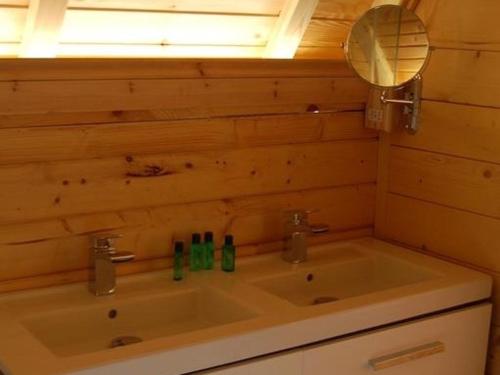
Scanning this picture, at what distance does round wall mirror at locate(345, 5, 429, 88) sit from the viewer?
7.07 ft

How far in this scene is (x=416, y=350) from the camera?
2000 mm

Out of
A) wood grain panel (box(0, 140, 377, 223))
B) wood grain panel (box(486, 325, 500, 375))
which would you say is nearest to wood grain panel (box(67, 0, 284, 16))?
wood grain panel (box(0, 140, 377, 223))

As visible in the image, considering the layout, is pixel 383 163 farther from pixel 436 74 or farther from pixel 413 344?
pixel 413 344

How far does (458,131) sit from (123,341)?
1110mm

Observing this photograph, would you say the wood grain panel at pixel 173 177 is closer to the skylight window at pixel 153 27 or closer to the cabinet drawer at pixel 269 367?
the skylight window at pixel 153 27

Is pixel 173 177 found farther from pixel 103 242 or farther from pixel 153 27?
pixel 153 27

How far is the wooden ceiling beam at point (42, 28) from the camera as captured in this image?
1.77m

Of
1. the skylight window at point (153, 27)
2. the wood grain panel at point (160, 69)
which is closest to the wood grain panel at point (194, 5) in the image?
the skylight window at point (153, 27)

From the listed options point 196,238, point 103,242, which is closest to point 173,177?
point 196,238

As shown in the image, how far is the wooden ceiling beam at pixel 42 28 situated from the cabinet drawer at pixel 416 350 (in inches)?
36.8

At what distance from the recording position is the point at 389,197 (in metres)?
2.51

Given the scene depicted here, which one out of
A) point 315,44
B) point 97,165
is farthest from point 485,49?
point 97,165

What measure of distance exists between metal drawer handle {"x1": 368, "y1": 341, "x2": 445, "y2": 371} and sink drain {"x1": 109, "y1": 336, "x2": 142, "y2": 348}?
0.57 metres

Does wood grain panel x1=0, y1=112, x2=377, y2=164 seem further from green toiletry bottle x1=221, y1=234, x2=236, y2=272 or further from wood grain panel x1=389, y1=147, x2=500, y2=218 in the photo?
green toiletry bottle x1=221, y1=234, x2=236, y2=272
